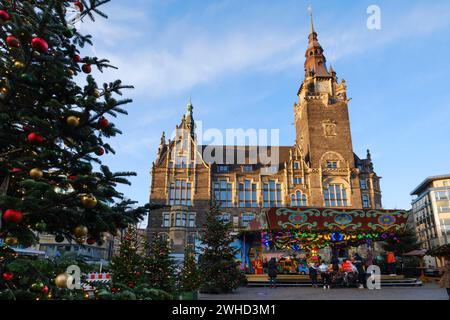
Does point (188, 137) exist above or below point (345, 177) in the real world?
above

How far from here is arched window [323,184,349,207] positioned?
3966 centimetres

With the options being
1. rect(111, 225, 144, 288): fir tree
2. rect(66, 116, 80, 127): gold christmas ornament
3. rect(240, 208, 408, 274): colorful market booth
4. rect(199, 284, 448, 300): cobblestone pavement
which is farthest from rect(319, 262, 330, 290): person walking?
rect(66, 116, 80, 127): gold christmas ornament

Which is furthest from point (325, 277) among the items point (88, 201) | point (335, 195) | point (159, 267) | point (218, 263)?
point (335, 195)

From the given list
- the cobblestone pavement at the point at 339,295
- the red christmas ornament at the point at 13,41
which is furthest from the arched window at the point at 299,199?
the red christmas ornament at the point at 13,41

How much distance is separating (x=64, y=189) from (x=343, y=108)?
45.0 metres

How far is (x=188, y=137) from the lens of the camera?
41719 mm

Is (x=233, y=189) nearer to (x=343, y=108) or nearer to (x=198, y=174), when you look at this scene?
(x=198, y=174)

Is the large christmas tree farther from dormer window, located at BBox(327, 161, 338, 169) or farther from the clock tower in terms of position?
dormer window, located at BBox(327, 161, 338, 169)

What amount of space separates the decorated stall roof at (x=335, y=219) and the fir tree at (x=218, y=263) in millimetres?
3358

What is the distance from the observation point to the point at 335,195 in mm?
40250

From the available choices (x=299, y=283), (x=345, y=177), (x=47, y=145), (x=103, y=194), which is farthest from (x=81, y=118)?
(x=345, y=177)

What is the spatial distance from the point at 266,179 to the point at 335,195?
9.14 metres

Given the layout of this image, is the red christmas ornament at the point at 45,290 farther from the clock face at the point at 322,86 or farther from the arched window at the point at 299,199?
the clock face at the point at 322,86

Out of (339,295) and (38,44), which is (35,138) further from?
(339,295)
